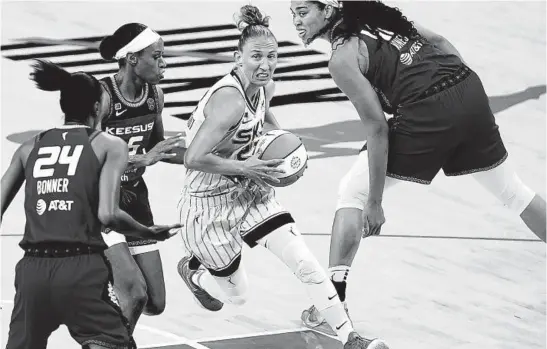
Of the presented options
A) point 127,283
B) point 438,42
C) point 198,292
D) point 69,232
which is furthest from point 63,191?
point 438,42

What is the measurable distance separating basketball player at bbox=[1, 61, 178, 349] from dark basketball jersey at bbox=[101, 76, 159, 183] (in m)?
1.31

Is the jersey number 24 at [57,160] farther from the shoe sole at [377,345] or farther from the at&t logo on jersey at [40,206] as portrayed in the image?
the shoe sole at [377,345]

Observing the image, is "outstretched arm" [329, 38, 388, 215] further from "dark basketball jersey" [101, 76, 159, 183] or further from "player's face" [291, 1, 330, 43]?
"dark basketball jersey" [101, 76, 159, 183]

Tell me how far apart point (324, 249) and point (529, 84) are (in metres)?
4.87

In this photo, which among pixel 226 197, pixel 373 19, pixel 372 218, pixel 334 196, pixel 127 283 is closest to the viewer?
pixel 127 283

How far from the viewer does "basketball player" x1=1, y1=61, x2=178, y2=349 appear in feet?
16.0

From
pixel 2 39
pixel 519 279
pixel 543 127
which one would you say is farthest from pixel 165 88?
pixel 519 279

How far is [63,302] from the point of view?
487cm

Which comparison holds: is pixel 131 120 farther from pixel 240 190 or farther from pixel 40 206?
pixel 40 206

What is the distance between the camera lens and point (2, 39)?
12.5m

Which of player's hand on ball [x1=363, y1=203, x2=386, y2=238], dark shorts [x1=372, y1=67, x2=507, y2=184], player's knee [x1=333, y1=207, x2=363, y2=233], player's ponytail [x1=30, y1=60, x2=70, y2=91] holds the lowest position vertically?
player's knee [x1=333, y1=207, x2=363, y2=233]

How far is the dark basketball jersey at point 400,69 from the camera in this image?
6547 millimetres

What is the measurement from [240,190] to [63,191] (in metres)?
1.70

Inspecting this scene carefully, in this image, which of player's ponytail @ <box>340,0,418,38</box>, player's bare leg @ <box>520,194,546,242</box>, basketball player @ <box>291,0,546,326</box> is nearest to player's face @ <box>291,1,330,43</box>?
basketball player @ <box>291,0,546,326</box>
